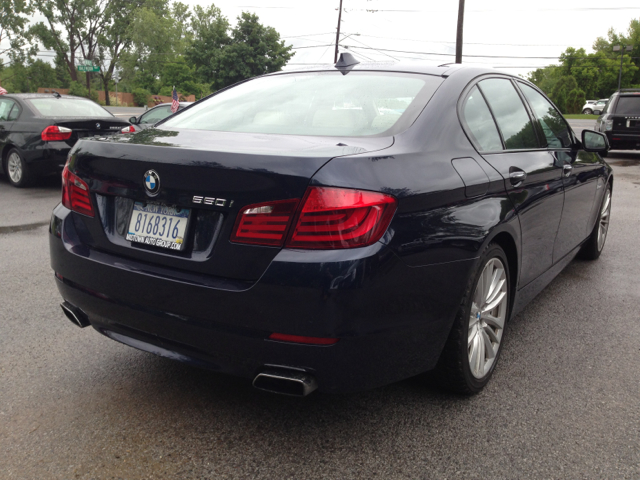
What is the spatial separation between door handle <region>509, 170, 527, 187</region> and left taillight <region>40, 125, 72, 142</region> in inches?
324

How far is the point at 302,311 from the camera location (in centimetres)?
203

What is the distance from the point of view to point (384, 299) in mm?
2107

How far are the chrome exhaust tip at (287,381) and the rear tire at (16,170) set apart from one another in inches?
347

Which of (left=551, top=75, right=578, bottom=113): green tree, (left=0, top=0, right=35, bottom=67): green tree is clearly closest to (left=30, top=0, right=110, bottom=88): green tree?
(left=0, top=0, right=35, bottom=67): green tree

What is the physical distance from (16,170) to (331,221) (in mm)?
9398

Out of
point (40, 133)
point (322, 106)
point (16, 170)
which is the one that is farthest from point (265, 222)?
point (16, 170)

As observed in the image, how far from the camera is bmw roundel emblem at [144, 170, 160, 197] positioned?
2.28 m

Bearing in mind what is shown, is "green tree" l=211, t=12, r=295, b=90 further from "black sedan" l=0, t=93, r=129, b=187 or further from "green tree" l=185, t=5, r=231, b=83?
"black sedan" l=0, t=93, r=129, b=187

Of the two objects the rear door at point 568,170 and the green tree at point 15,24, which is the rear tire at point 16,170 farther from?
the green tree at point 15,24

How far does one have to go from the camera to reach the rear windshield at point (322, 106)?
8.57 ft

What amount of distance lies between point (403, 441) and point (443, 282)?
69cm

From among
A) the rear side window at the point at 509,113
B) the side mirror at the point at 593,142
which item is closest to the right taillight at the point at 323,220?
the rear side window at the point at 509,113

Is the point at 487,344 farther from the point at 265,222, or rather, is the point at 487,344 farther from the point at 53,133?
the point at 53,133

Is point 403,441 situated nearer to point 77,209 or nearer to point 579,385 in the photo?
point 579,385
